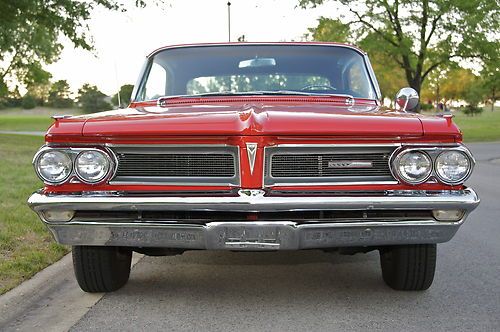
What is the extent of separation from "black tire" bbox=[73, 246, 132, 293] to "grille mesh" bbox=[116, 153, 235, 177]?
73cm

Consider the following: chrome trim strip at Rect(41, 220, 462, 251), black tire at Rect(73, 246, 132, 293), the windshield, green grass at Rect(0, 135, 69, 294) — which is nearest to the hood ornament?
chrome trim strip at Rect(41, 220, 462, 251)

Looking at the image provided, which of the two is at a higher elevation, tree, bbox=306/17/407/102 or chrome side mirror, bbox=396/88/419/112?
tree, bbox=306/17/407/102

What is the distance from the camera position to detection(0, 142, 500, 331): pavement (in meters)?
3.69

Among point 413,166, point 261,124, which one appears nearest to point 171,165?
point 261,124

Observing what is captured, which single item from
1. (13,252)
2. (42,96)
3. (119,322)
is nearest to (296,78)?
(119,322)

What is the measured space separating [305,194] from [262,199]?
0.26m

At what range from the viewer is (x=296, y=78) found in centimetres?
505

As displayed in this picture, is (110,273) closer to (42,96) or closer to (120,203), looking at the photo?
(120,203)

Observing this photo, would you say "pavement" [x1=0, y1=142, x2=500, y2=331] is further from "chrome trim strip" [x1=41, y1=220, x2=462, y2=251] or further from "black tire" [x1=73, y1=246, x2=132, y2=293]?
"chrome trim strip" [x1=41, y1=220, x2=462, y2=251]

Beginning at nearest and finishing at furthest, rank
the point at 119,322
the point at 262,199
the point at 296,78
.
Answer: the point at 262,199
the point at 119,322
the point at 296,78

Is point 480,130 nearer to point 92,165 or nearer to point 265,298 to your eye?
point 265,298

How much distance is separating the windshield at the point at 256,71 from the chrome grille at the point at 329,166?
1387 millimetres

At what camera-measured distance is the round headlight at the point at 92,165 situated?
3592mm

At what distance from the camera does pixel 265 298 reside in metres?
4.20
